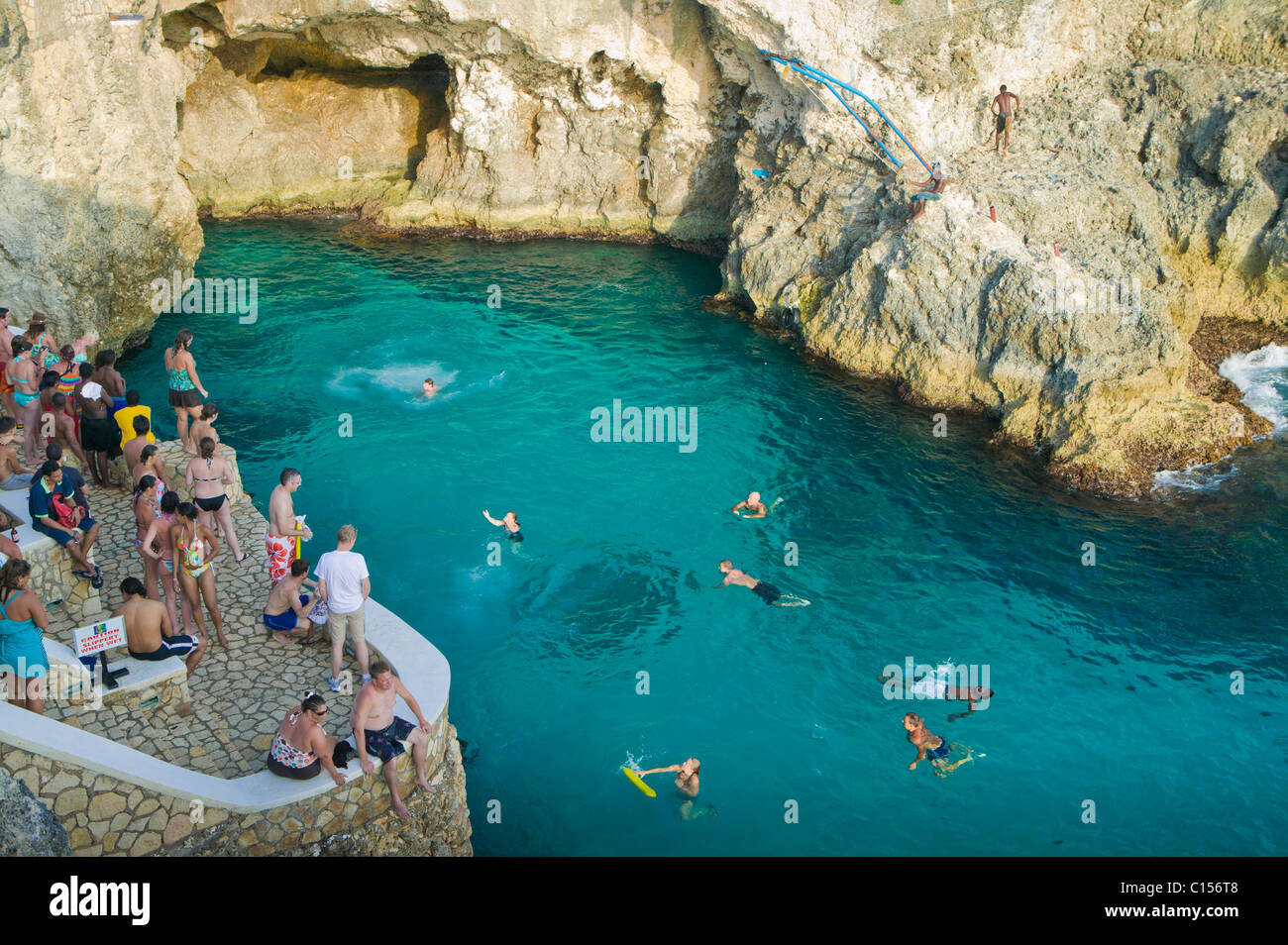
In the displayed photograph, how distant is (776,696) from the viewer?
1412 cm

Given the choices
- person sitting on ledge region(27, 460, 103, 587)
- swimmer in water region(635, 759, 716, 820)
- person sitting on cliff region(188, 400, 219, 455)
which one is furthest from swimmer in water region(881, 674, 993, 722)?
person sitting on ledge region(27, 460, 103, 587)

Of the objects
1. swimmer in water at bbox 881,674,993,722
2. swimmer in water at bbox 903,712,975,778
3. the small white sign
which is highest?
the small white sign

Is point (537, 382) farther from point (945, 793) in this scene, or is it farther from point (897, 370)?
point (945, 793)

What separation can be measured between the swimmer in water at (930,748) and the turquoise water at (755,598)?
0.51 ft

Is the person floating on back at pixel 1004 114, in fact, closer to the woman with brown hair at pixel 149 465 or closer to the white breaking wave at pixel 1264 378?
the white breaking wave at pixel 1264 378

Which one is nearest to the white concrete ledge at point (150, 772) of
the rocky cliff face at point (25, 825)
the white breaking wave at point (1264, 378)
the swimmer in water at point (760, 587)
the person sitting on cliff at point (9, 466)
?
the rocky cliff face at point (25, 825)

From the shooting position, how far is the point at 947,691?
14055 mm

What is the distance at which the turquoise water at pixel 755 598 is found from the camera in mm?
12469

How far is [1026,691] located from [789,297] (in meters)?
13.8

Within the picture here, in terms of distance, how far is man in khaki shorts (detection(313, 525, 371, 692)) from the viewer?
1092 cm

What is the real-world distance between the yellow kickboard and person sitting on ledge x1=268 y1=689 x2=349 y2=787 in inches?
165

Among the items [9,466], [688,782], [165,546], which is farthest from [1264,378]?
[9,466]

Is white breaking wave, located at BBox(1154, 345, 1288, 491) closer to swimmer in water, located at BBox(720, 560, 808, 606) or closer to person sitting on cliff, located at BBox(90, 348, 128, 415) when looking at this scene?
swimmer in water, located at BBox(720, 560, 808, 606)

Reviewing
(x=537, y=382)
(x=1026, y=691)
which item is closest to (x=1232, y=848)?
(x=1026, y=691)
